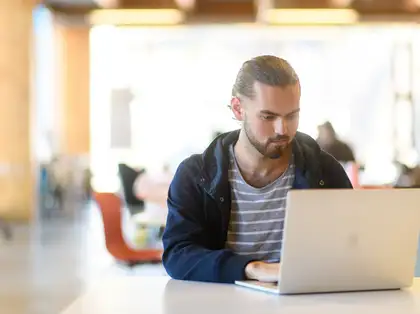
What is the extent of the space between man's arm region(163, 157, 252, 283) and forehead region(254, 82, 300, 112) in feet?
1.22

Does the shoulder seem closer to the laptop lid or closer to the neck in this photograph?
the neck

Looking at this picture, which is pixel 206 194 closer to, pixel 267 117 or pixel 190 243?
pixel 190 243

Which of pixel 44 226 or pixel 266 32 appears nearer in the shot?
pixel 44 226

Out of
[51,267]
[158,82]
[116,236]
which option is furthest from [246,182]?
[158,82]

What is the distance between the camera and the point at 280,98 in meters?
2.32

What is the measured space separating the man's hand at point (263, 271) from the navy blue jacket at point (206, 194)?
0.16 m

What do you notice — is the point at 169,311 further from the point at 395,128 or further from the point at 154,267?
the point at 395,128

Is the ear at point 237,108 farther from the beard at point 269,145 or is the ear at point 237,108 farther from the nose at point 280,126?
the nose at point 280,126

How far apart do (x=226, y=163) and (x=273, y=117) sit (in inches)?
10.7

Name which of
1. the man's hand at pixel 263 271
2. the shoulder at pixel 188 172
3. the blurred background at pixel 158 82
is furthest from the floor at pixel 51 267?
the man's hand at pixel 263 271

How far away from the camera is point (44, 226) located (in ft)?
41.2

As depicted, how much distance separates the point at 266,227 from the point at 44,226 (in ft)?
34.5

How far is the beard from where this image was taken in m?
2.36

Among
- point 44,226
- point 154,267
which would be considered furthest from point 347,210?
point 44,226
